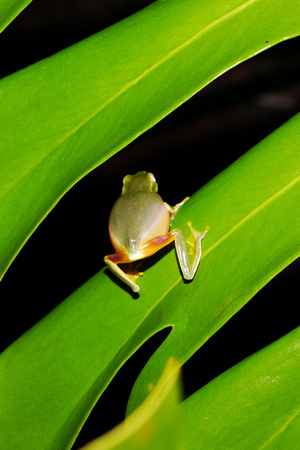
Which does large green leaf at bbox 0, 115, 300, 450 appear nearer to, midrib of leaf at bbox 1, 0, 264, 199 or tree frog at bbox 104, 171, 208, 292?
tree frog at bbox 104, 171, 208, 292

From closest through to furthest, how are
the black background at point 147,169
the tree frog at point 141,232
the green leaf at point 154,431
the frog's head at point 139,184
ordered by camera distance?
the green leaf at point 154,431 < the tree frog at point 141,232 < the frog's head at point 139,184 < the black background at point 147,169

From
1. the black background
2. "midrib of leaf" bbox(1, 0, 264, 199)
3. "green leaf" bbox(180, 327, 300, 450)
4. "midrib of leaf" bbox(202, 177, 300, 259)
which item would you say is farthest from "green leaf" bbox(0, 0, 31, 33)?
the black background

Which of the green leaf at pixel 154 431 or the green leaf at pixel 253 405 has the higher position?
the green leaf at pixel 154 431

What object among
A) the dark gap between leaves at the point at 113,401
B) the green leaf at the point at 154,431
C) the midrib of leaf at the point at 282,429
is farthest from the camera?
the dark gap between leaves at the point at 113,401

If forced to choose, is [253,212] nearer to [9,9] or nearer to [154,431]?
[9,9]

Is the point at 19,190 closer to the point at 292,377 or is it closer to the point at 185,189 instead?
the point at 292,377

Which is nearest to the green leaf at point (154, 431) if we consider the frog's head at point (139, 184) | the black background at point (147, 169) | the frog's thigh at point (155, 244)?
the frog's thigh at point (155, 244)

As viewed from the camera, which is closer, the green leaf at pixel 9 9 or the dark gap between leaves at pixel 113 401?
the green leaf at pixel 9 9

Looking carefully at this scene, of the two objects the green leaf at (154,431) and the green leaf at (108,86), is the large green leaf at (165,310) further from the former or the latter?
the green leaf at (154,431)
